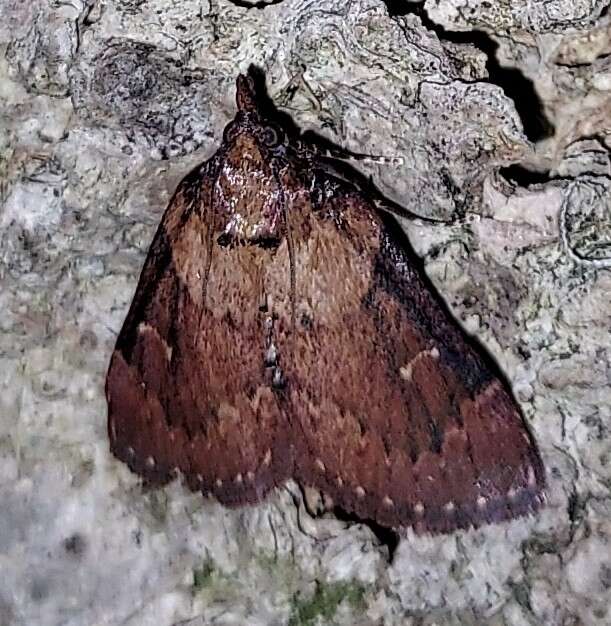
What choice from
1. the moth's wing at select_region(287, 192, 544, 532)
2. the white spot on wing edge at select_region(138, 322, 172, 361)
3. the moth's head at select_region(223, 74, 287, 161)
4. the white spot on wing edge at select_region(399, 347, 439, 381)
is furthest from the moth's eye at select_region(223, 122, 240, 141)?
the white spot on wing edge at select_region(399, 347, 439, 381)

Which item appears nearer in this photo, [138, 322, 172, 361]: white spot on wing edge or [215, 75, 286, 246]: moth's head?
[215, 75, 286, 246]: moth's head

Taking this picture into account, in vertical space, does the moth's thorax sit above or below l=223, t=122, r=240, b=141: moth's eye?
below

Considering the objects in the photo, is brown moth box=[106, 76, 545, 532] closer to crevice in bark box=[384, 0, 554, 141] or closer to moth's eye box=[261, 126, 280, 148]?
moth's eye box=[261, 126, 280, 148]

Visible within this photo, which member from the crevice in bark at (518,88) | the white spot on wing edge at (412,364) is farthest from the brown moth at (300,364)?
the crevice in bark at (518,88)

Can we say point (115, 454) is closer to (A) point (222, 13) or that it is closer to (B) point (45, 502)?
(B) point (45, 502)

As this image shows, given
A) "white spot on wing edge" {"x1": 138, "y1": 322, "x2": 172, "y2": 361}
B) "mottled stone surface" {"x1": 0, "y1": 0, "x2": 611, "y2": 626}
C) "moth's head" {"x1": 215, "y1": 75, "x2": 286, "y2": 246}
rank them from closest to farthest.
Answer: "mottled stone surface" {"x1": 0, "y1": 0, "x2": 611, "y2": 626}
"moth's head" {"x1": 215, "y1": 75, "x2": 286, "y2": 246}
"white spot on wing edge" {"x1": 138, "y1": 322, "x2": 172, "y2": 361}

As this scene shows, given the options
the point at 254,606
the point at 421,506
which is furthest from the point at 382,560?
the point at 254,606

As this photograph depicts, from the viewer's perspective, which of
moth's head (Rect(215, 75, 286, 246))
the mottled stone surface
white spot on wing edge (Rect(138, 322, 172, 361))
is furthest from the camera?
white spot on wing edge (Rect(138, 322, 172, 361))

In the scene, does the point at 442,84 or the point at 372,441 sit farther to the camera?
the point at 372,441
